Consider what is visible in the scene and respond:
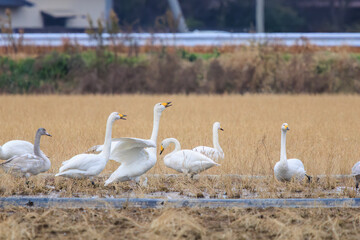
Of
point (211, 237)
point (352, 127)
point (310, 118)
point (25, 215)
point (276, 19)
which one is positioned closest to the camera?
point (211, 237)

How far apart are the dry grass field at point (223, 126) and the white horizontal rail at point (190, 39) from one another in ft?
16.8

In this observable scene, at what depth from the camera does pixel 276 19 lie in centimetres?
3500

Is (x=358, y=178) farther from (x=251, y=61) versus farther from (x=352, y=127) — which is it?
(x=251, y=61)

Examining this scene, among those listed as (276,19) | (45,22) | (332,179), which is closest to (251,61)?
(276,19)

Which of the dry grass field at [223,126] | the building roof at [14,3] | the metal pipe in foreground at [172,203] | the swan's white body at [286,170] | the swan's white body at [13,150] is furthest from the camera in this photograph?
the building roof at [14,3]

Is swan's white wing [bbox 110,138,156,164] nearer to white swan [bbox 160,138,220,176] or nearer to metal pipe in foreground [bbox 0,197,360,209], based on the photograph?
white swan [bbox 160,138,220,176]

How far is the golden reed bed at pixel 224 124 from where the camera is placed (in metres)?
9.23

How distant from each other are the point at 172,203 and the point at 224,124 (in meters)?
8.63

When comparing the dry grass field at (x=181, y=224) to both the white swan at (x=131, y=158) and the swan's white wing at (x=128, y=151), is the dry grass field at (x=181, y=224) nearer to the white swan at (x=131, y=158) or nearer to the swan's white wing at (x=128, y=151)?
the white swan at (x=131, y=158)

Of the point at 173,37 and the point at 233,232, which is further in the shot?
the point at 173,37

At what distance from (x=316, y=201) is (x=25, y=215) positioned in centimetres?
278

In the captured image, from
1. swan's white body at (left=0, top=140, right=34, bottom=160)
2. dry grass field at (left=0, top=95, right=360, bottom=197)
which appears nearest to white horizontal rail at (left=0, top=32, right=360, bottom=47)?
dry grass field at (left=0, top=95, right=360, bottom=197)

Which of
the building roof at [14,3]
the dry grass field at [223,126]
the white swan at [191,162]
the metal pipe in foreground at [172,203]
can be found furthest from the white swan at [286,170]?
the building roof at [14,3]

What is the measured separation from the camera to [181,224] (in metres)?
5.25
